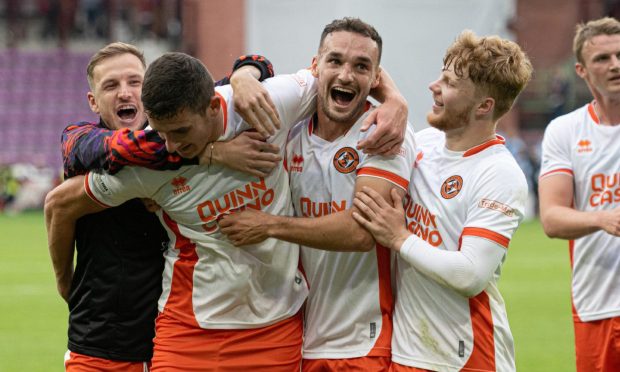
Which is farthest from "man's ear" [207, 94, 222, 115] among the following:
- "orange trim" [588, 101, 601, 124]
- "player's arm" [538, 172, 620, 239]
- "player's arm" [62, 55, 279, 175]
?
"orange trim" [588, 101, 601, 124]

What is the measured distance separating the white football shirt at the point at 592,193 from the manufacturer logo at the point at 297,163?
1605mm

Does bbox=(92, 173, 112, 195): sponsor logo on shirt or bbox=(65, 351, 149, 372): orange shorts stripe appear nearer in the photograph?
bbox=(92, 173, 112, 195): sponsor logo on shirt

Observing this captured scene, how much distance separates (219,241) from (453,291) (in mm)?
1033

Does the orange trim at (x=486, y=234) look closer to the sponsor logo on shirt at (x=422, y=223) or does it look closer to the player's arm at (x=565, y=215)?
the sponsor logo on shirt at (x=422, y=223)

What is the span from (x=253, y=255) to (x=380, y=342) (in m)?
0.69

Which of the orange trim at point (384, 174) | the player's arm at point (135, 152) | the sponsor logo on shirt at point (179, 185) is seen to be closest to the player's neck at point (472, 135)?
the orange trim at point (384, 174)

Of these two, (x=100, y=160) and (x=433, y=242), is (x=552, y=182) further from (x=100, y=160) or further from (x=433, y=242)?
(x=100, y=160)

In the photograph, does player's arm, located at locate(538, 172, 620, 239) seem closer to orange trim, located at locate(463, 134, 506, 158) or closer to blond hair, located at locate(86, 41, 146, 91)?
orange trim, located at locate(463, 134, 506, 158)

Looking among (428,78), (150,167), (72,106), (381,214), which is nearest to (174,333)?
(150,167)

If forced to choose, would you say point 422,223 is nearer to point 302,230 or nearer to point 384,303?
point 384,303

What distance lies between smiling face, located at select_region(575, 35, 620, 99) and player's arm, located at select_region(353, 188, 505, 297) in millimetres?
1557

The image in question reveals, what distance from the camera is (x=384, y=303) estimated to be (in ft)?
13.1

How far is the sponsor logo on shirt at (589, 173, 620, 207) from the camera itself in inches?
185

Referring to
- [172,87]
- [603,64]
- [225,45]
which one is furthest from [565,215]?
[225,45]
